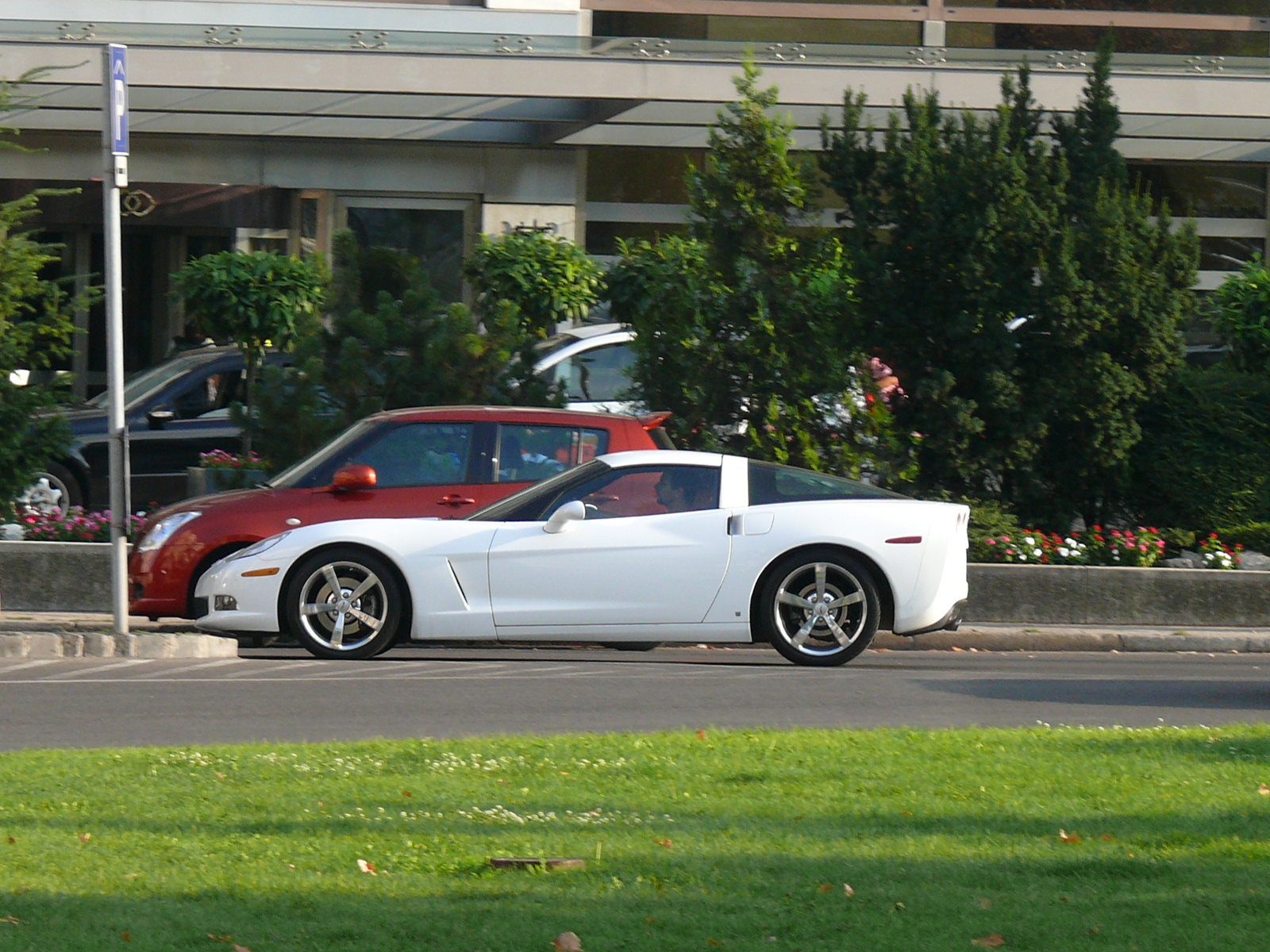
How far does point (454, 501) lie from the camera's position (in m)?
11.9

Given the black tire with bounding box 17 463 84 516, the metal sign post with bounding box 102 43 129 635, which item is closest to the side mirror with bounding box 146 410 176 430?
the black tire with bounding box 17 463 84 516

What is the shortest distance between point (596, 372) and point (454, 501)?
5.12 meters

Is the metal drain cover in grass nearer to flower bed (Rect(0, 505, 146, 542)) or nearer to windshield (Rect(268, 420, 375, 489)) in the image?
windshield (Rect(268, 420, 375, 489))

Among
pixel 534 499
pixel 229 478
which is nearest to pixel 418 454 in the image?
pixel 534 499

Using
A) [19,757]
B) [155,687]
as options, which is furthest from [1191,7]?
[19,757]

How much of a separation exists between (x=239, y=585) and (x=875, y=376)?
6.05 meters

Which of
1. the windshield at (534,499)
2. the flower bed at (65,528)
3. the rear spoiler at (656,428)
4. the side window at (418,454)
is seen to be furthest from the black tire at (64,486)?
the windshield at (534,499)

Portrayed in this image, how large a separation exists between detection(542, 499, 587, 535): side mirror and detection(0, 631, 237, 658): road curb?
2.28 metres

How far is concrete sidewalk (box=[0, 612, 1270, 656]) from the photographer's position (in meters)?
13.0

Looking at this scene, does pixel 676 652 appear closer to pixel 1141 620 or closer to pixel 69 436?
pixel 1141 620

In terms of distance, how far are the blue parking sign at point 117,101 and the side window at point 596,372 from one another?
543 cm

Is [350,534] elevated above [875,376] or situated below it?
below

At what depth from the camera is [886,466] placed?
1458 cm

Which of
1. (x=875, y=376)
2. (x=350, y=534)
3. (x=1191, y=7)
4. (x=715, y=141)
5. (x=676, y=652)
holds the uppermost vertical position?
(x=1191, y=7)
